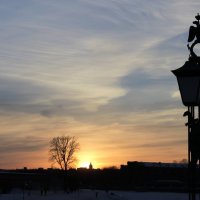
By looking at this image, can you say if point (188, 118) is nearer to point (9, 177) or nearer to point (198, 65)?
point (198, 65)

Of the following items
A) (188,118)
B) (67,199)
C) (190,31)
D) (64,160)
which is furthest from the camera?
(64,160)

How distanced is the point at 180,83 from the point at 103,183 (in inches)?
7296

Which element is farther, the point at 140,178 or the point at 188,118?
the point at 140,178

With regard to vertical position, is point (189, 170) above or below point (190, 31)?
below

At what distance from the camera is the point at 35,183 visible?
142000 mm

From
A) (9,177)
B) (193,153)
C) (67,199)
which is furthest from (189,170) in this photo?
(9,177)

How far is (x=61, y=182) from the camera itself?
140 m

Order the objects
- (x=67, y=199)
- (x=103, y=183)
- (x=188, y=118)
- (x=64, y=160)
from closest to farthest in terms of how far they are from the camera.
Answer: (x=188, y=118) < (x=67, y=199) < (x=64, y=160) < (x=103, y=183)

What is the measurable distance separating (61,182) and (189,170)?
134 m

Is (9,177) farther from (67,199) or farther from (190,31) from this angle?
(190,31)

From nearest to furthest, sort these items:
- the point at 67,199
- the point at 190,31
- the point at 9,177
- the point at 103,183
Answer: the point at 190,31
the point at 67,199
the point at 9,177
the point at 103,183

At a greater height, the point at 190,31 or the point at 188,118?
the point at 190,31

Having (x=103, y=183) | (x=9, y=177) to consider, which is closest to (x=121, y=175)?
(x=103, y=183)

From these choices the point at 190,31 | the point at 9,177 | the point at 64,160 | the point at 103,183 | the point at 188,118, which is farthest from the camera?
the point at 103,183
